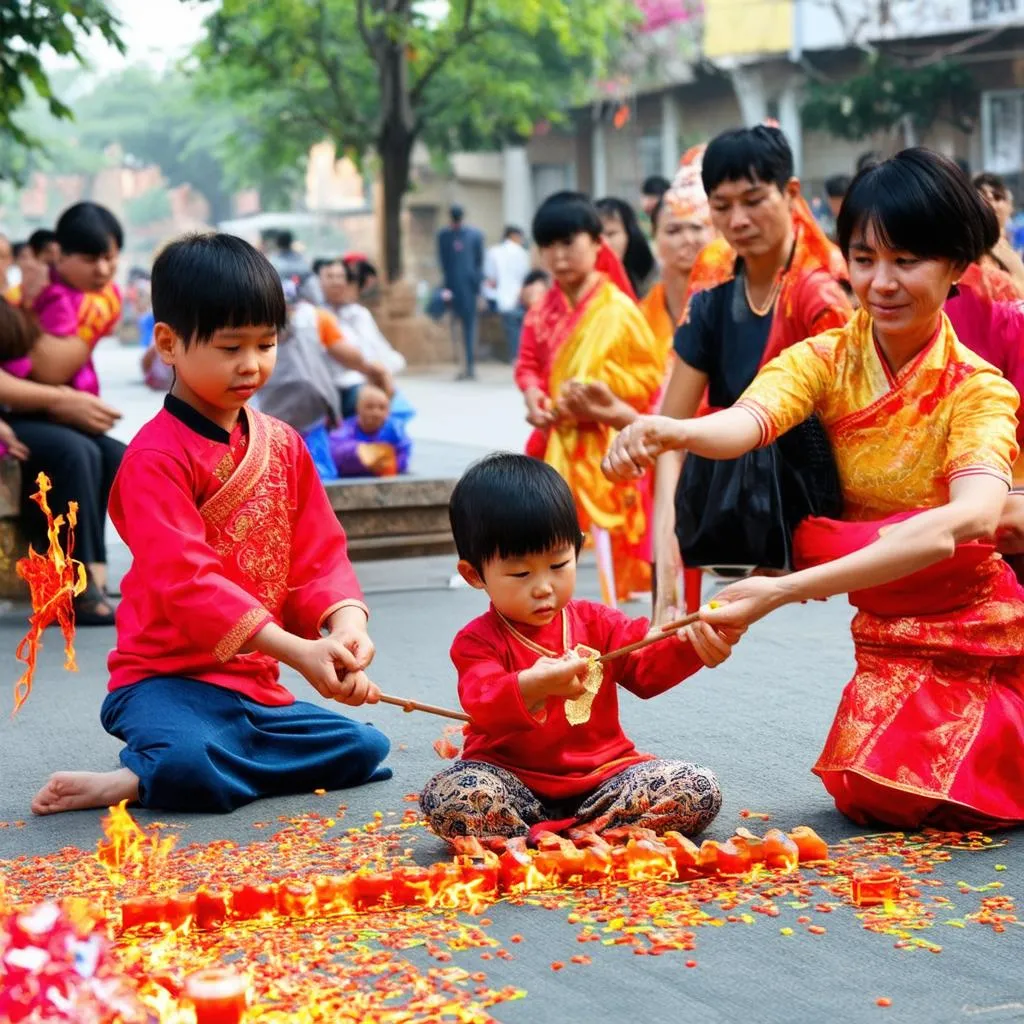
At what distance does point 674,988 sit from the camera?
→ 2.64 meters

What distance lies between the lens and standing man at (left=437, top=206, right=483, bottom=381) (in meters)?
19.8

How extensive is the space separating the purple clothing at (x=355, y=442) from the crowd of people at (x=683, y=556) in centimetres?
401

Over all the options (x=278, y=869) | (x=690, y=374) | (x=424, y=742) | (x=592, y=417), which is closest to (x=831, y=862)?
(x=278, y=869)

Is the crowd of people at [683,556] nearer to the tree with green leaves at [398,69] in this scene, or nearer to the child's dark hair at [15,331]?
the child's dark hair at [15,331]

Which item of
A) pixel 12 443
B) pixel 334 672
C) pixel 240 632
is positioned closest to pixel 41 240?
pixel 12 443

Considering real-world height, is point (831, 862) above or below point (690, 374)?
below

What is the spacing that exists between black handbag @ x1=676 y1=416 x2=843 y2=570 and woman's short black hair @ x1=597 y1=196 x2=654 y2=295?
4236 mm

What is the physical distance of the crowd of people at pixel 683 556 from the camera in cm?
335

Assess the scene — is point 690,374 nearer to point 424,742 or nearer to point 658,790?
point 424,742

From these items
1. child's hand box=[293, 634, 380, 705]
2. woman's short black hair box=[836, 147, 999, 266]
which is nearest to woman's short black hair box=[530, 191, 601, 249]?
woman's short black hair box=[836, 147, 999, 266]

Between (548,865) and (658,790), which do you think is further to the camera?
(658,790)

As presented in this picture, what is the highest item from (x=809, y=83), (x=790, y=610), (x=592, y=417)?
(x=809, y=83)

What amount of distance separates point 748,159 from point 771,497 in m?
1.21

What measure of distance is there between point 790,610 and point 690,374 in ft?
6.09
